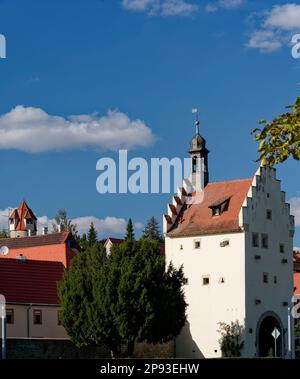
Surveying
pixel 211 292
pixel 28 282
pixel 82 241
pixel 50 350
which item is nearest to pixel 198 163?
pixel 211 292

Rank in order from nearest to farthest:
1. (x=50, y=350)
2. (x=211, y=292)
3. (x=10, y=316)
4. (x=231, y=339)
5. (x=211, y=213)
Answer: (x=50, y=350)
(x=10, y=316)
(x=231, y=339)
(x=211, y=292)
(x=211, y=213)

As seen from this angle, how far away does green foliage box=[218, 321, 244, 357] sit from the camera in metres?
80.4

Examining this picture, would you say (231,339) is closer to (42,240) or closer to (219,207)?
(219,207)

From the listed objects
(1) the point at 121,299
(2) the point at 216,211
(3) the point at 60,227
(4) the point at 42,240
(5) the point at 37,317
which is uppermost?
(3) the point at 60,227

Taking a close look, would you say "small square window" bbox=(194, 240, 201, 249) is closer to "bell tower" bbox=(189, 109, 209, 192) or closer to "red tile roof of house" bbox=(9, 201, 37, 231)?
"bell tower" bbox=(189, 109, 209, 192)

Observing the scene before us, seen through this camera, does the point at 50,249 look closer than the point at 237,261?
No

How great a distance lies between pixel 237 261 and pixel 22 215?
109m

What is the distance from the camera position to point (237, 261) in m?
82.3

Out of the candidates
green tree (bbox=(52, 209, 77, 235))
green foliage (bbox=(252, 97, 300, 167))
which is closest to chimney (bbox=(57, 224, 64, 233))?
green tree (bbox=(52, 209, 77, 235))

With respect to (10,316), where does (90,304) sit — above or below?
above

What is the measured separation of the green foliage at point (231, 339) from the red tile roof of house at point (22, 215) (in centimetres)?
10878

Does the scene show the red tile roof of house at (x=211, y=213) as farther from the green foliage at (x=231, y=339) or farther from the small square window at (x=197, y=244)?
the green foliage at (x=231, y=339)

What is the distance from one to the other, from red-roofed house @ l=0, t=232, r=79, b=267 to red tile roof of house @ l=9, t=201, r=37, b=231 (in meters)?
57.3

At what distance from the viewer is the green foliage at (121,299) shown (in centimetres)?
7150
